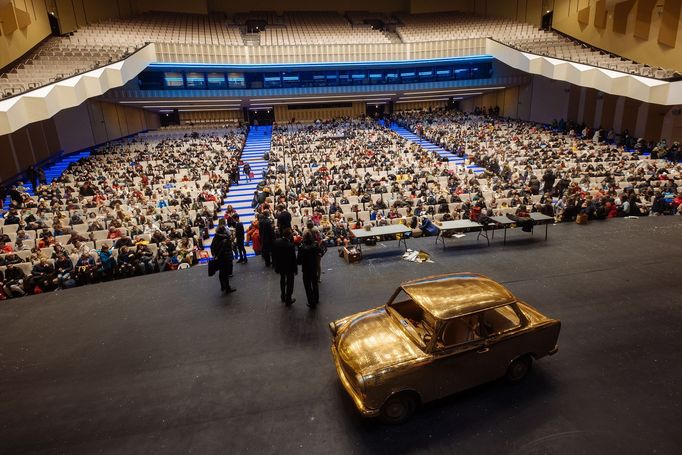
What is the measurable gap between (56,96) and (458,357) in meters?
17.3

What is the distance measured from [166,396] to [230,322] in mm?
1636

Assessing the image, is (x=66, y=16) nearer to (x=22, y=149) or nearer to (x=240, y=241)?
(x=22, y=149)

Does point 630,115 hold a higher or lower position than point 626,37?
lower

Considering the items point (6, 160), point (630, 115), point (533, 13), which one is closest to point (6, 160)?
point (6, 160)

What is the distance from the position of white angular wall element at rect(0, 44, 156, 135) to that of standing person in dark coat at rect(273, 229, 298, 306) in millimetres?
11874

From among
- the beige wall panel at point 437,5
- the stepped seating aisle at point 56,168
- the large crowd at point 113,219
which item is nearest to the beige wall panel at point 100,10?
the stepped seating aisle at point 56,168

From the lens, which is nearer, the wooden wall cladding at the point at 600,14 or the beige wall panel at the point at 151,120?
the wooden wall cladding at the point at 600,14

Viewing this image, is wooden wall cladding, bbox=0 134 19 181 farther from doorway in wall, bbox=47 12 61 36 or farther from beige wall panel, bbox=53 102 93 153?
doorway in wall, bbox=47 12 61 36

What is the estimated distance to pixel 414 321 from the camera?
190 inches

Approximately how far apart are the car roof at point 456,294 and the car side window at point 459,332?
0.13 m

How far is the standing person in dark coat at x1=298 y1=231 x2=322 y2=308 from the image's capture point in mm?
6285

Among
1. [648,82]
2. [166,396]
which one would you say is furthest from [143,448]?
[648,82]

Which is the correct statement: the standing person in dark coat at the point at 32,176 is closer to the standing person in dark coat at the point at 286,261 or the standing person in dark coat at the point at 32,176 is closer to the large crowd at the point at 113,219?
the large crowd at the point at 113,219

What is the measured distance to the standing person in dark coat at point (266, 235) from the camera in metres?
8.05
